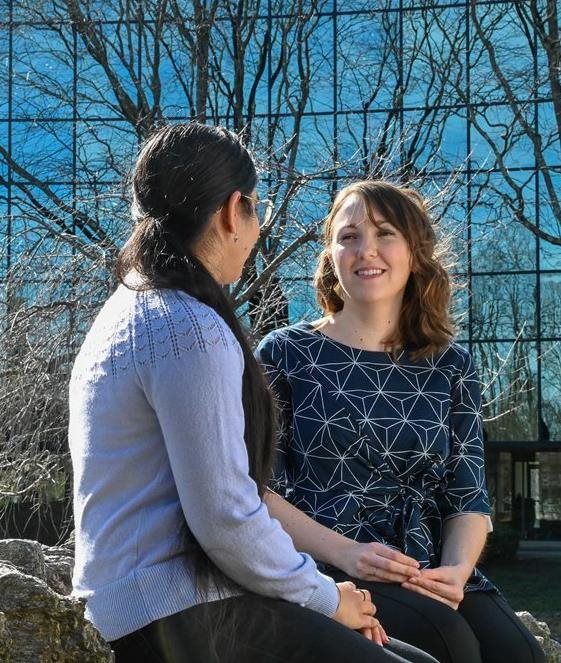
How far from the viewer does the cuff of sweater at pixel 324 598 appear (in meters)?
2.08

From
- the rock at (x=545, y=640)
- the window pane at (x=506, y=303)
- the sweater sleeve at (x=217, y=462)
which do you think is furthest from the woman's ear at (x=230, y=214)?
the window pane at (x=506, y=303)

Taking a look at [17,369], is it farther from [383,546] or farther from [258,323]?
[383,546]

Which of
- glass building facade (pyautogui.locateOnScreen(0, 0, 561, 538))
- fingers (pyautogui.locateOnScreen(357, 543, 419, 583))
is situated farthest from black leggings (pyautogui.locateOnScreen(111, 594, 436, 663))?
glass building facade (pyautogui.locateOnScreen(0, 0, 561, 538))

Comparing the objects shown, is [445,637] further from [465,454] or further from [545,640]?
[545,640]

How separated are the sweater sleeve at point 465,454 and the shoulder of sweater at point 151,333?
125 centimetres

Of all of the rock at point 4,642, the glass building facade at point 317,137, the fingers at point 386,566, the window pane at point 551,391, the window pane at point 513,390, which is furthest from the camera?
the window pane at point 551,391

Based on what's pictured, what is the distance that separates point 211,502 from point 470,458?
1336 mm

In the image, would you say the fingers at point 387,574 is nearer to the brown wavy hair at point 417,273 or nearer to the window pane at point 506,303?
the brown wavy hair at point 417,273

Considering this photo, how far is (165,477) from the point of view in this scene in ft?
6.56

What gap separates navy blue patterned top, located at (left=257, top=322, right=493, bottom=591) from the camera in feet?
9.78

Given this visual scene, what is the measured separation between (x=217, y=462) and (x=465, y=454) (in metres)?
1.33

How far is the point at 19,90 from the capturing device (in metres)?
17.7

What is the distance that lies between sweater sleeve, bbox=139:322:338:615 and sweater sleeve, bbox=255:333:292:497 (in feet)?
3.24

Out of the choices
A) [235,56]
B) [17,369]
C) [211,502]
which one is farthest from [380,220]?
[235,56]
